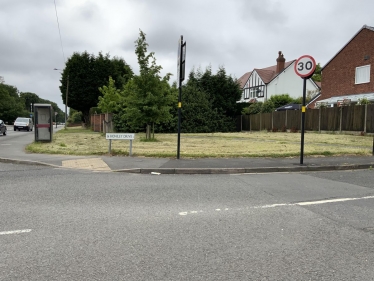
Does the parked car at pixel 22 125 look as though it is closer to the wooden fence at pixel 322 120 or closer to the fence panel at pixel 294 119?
the wooden fence at pixel 322 120

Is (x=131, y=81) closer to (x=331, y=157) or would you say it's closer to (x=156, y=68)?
(x=156, y=68)

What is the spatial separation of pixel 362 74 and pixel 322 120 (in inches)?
265

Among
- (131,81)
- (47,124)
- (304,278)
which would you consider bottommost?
(304,278)

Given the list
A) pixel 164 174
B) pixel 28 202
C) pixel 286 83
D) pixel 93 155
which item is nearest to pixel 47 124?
pixel 93 155

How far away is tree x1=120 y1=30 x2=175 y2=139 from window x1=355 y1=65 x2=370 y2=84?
63.4ft

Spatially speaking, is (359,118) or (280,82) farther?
(280,82)

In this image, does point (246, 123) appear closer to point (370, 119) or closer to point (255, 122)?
point (255, 122)

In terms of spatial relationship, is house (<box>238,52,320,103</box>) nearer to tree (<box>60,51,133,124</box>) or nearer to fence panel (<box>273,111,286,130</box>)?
fence panel (<box>273,111,286,130</box>)

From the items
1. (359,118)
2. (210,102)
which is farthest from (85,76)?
(359,118)

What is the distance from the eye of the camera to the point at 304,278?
3014 mm

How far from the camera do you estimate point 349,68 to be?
30031mm

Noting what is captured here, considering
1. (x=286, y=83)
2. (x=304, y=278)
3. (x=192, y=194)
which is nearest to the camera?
(x=304, y=278)

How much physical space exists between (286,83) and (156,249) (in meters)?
50.3

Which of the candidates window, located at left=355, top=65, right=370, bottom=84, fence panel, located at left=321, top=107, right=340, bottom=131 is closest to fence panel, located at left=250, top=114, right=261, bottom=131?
fence panel, located at left=321, top=107, right=340, bottom=131
